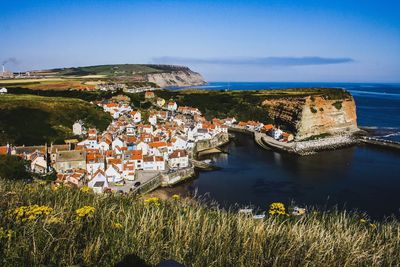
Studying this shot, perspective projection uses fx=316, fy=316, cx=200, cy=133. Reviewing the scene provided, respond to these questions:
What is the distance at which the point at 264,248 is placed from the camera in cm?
389

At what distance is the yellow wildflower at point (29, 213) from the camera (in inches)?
151

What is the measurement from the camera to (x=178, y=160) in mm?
39500

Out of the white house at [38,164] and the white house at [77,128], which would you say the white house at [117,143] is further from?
the white house at [38,164]

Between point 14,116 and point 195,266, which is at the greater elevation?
point 195,266

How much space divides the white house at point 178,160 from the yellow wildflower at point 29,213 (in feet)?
114

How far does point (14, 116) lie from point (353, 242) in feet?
182

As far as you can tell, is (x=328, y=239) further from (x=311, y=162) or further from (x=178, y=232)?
(x=311, y=162)

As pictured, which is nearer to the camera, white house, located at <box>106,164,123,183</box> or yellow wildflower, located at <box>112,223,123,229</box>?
yellow wildflower, located at <box>112,223,123,229</box>

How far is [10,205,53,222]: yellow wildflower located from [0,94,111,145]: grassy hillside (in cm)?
4224

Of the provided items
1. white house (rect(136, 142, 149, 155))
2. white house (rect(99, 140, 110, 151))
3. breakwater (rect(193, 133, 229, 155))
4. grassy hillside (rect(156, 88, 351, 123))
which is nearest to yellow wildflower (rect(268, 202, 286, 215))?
white house (rect(136, 142, 149, 155))

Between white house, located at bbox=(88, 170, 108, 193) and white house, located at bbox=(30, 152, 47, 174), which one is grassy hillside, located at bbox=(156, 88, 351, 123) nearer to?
white house, located at bbox=(30, 152, 47, 174)

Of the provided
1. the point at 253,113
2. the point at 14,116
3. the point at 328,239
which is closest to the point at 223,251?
the point at 328,239

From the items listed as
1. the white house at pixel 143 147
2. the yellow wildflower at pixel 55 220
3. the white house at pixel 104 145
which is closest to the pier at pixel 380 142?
the white house at pixel 143 147

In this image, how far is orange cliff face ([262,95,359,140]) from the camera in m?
63.9
